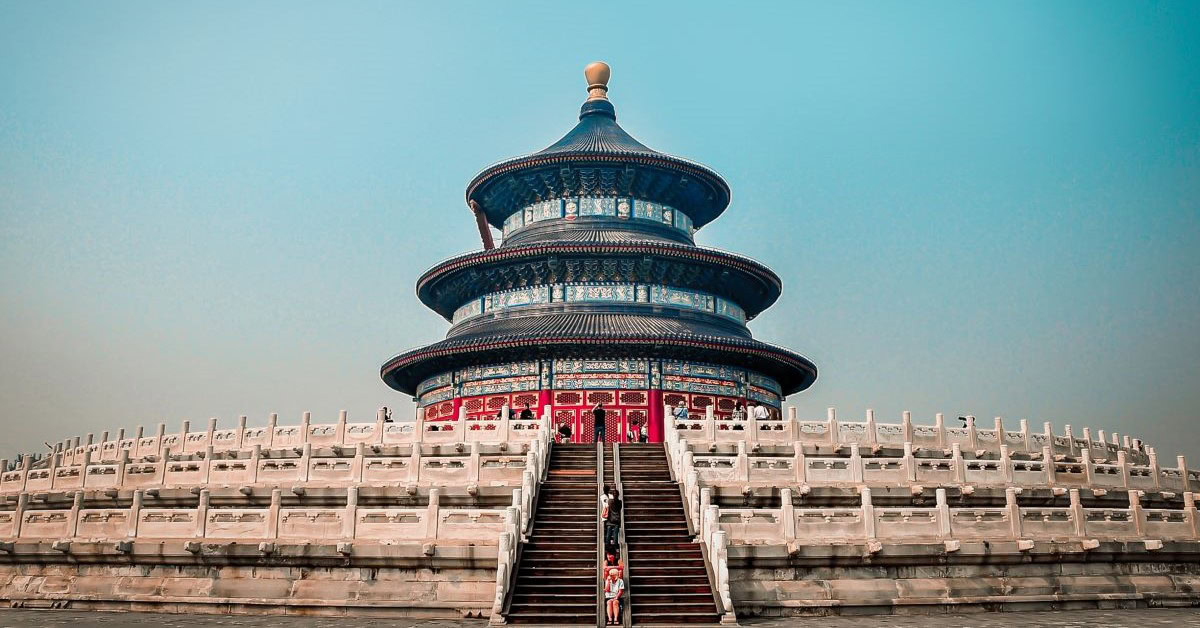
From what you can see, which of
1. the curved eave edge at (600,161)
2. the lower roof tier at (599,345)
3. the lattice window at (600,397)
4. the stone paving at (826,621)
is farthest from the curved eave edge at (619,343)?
the stone paving at (826,621)

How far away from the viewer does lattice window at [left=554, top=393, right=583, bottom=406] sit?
123 ft

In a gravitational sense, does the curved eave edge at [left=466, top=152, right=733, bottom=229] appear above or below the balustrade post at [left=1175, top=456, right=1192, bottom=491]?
above

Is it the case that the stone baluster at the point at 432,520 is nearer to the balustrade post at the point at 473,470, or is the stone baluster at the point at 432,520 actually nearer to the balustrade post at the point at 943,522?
the balustrade post at the point at 473,470

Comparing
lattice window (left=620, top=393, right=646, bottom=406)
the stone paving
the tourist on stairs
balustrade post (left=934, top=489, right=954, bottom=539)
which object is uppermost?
lattice window (left=620, top=393, right=646, bottom=406)

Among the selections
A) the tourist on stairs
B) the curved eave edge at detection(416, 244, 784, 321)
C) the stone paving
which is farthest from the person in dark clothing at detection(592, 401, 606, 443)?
the tourist on stairs

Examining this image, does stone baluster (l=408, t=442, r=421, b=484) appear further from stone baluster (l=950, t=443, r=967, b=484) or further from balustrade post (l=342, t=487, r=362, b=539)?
stone baluster (l=950, t=443, r=967, b=484)

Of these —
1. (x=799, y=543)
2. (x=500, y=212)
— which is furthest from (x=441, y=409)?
(x=799, y=543)

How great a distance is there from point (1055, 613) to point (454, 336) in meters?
27.8

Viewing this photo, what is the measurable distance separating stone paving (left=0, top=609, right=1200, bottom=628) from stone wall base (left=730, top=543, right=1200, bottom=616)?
33 cm

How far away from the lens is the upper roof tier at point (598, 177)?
43.6 metres

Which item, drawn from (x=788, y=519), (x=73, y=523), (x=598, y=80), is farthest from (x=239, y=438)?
(x=598, y=80)

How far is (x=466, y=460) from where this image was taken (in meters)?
20.8

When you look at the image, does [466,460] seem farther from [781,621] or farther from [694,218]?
[694,218]

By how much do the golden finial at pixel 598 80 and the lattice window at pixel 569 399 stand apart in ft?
60.1
